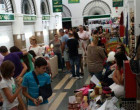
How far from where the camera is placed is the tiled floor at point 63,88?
6.34 meters

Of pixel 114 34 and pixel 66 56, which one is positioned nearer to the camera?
pixel 66 56

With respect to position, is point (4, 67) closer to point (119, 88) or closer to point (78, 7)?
point (119, 88)

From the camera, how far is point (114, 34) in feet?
54.4

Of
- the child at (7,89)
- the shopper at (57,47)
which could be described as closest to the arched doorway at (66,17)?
the shopper at (57,47)

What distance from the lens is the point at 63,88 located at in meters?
7.97

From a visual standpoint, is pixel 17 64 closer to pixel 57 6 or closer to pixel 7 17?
pixel 7 17

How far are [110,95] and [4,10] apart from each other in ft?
35.3

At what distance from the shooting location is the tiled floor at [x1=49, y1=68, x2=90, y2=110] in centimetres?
634

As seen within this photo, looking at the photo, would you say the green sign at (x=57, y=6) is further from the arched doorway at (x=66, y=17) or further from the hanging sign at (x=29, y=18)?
the arched doorway at (x=66, y=17)

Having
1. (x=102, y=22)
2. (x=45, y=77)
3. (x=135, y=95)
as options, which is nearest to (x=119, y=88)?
(x=135, y=95)

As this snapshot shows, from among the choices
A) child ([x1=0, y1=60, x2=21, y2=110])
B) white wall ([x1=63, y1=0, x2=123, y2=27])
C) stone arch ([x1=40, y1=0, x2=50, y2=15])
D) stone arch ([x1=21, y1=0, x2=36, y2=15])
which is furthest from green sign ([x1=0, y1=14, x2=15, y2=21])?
white wall ([x1=63, y1=0, x2=123, y2=27])

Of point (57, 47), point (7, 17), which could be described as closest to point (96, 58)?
point (57, 47)

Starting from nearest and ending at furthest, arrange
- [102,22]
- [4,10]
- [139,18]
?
[139,18] → [4,10] → [102,22]

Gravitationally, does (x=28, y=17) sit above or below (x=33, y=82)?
above
